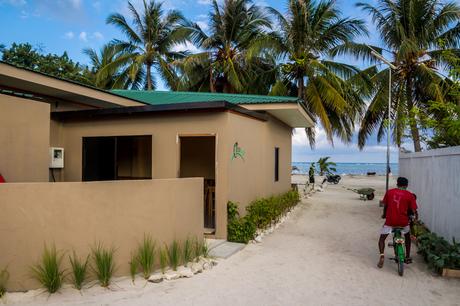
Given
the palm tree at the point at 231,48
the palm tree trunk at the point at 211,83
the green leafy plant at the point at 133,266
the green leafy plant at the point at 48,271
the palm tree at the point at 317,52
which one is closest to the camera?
the green leafy plant at the point at 48,271

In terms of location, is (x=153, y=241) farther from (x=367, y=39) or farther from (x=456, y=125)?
(x=367, y=39)

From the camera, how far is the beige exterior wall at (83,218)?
4.40 metres

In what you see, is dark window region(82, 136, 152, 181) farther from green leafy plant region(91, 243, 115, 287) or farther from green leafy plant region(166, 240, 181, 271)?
green leafy plant region(91, 243, 115, 287)

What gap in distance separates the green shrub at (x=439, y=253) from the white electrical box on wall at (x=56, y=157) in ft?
28.9

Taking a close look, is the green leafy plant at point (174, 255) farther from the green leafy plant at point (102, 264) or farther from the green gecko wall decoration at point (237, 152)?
the green gecko wall decoration at point (237, 152)

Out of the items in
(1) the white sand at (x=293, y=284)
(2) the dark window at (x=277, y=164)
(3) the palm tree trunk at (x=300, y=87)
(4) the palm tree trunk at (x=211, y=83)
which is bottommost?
(1) the white sand at (x=293, y=284)

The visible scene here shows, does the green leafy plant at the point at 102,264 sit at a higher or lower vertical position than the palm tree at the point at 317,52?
lower

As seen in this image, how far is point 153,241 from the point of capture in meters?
5.66

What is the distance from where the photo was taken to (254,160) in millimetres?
9641

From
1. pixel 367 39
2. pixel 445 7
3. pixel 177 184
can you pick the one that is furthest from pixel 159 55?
pixel 177 184

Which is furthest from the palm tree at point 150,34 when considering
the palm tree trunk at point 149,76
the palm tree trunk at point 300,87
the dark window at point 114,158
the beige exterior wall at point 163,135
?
the beige exterior wall at point 163,135

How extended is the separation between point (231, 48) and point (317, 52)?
224 inches

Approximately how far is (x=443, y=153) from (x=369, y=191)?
993 cm

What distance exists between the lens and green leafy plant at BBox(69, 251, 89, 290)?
4.73 m
